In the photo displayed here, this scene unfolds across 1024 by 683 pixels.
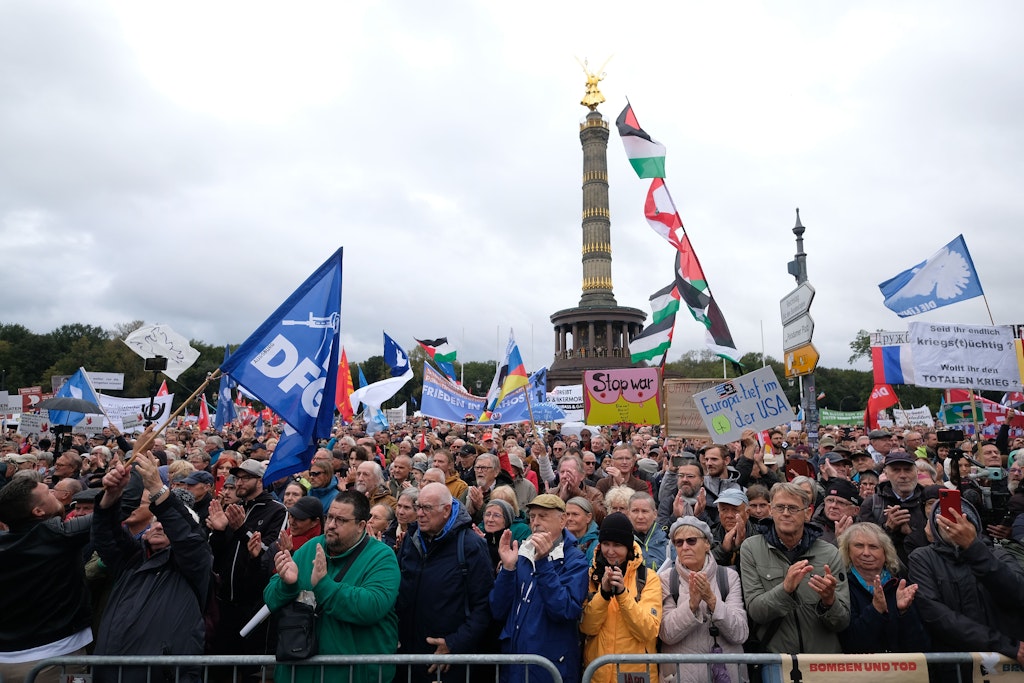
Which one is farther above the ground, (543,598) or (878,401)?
(878,401)

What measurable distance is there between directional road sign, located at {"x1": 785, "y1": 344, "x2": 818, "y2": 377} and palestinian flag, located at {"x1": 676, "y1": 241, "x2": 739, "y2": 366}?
0.96 metres

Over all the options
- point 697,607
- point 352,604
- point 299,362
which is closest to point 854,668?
point 697,607

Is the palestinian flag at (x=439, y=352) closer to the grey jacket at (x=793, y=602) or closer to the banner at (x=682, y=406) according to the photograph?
the banner at (x=682, y=406)

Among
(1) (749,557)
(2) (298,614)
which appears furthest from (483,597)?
(1) (749,557)

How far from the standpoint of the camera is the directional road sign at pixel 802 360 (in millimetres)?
9539

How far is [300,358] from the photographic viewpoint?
5.26 meters

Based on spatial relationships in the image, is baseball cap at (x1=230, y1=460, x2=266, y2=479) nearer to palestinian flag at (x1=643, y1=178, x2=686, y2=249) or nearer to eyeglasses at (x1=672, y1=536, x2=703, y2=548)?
eyeglasses at (x1=672, y1=536, x2=703, y2=548)

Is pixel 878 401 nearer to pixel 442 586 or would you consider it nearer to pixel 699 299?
pixel 699 299

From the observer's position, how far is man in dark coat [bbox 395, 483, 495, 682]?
12.6 feet

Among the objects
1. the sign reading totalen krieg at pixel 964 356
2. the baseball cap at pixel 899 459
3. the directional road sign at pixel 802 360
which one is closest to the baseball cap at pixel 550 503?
the baseball cap at pixel 899 459

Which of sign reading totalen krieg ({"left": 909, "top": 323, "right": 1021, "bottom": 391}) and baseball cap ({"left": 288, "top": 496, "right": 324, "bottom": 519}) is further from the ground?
sign reading totalen krieg ({"left": 909, "top": 323, "right": 1021, "bottom": 391})

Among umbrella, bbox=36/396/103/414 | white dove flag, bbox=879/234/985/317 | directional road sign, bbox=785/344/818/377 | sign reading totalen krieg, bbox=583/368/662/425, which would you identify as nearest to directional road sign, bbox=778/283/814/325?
directional road sign, bbox=785/344/818/377

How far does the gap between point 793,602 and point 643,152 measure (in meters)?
9.41

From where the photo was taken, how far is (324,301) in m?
5.49
